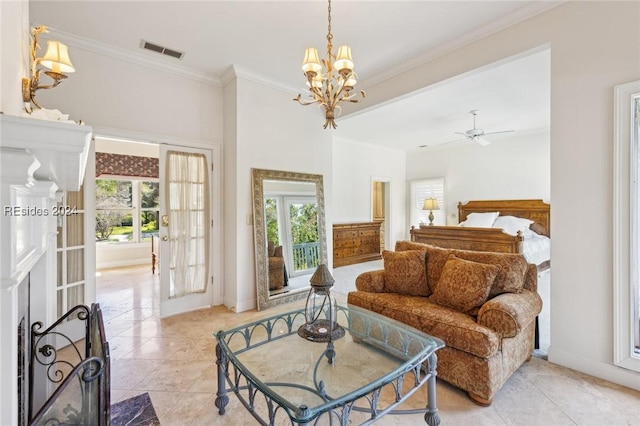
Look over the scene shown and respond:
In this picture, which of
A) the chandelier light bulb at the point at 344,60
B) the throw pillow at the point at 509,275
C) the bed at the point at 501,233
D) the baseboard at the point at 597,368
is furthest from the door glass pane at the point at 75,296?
the bed at the point at 501,233

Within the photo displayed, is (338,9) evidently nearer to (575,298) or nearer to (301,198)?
(301,198)

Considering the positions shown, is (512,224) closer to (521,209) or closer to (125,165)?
(521,209)

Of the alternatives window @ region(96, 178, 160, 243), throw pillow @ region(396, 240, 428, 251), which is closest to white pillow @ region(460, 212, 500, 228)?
throw pillow @ region(396, 240, 428, 251)

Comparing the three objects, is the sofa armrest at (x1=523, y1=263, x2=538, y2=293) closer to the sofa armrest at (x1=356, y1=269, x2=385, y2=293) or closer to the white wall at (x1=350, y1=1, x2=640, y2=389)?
the white wall at (x1=350, y1=1, x2=640, y2=389)

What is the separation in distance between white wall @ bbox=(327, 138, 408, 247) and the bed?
152 cm

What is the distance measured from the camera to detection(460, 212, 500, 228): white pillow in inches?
237

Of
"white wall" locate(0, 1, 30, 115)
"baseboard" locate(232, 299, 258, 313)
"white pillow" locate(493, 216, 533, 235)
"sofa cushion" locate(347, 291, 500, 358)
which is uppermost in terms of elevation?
"white wall" locate(0, 1, 30, 115)

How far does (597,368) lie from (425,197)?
18.7 ft

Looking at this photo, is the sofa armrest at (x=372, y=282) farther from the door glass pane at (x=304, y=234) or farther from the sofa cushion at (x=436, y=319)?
the door glass pane at (x=304, y=234)

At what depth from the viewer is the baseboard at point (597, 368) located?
2.04 metres

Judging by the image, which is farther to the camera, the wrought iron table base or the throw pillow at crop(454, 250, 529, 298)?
the throw pillow at crop(454, 250, 529, 298)

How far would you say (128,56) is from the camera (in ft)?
10.2

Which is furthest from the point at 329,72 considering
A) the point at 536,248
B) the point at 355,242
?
the point at 536,248

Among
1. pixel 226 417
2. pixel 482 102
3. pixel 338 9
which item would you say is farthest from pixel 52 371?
pixel 482 102
